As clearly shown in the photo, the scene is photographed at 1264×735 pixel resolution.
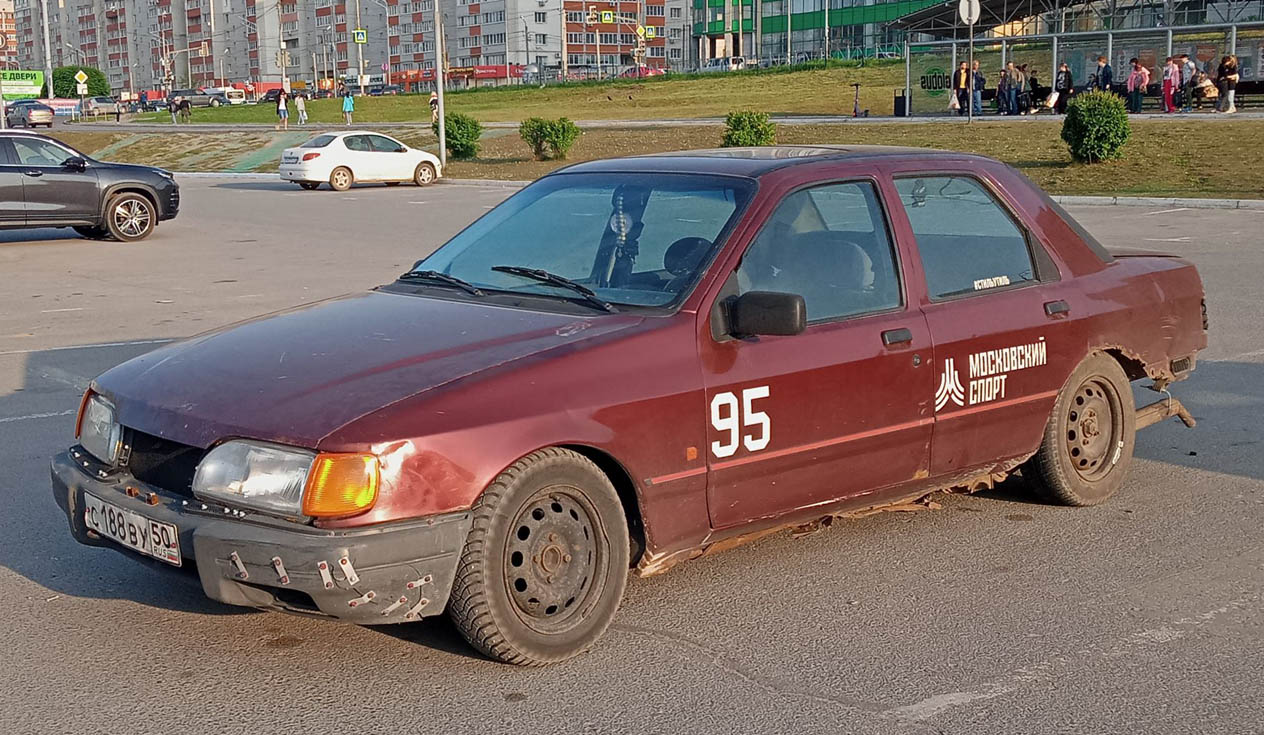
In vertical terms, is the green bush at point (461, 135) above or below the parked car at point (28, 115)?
below

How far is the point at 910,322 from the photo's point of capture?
5301 mm

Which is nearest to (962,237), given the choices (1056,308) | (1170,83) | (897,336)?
(1056,308)

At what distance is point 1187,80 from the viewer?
39.1 meters

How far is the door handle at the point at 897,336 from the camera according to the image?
5.19 metres

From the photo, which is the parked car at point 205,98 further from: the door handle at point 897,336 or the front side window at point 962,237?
the door handle at point 897,336

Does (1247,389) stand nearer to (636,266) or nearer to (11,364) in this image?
(636,266)

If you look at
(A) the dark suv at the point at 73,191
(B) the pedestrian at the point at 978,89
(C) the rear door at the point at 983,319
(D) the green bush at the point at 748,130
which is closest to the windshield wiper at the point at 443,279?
(C) the rear door at the point at 983,319

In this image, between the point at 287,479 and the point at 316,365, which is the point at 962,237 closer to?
the point at 316,365

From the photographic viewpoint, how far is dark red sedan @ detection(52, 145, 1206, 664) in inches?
159

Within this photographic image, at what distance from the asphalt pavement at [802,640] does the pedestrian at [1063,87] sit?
3489 cm

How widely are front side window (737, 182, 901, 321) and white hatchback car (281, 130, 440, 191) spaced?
29.4 metres

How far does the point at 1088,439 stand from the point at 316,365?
11.6ft

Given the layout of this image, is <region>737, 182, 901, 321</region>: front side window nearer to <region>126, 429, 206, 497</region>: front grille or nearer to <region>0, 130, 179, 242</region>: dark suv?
<region>126, 429, 206, 497</region>: front grille

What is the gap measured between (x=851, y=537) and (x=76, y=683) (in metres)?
3.06
